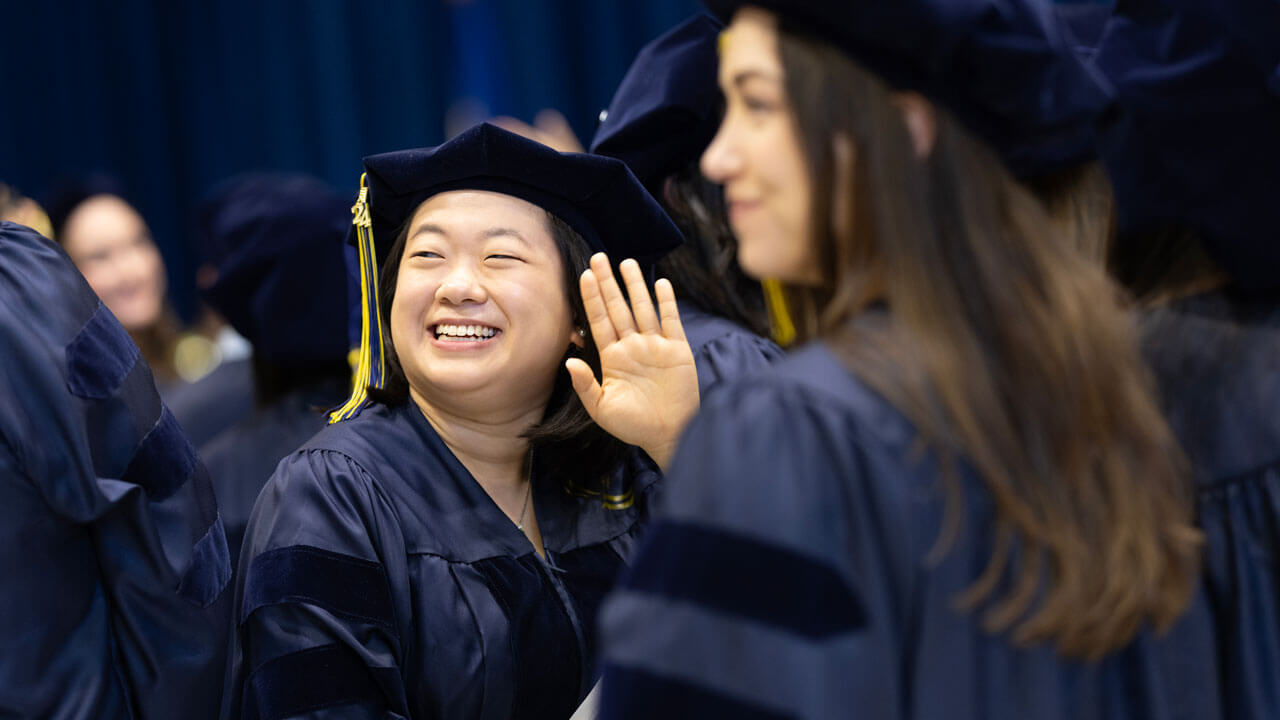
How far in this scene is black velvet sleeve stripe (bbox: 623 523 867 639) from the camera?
3.28ft

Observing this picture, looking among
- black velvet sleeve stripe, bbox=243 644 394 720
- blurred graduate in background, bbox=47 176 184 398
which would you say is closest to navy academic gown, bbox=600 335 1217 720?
black velvet sleeve stripe, bbox=243 644 394 720

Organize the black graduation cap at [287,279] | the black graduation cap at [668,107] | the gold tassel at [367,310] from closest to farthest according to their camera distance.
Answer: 1. the gold tassel at [367,310]
2. the black graduation cap at [668,107]
3. the black graduation cap at [287,279]

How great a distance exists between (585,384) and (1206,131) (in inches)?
37.3

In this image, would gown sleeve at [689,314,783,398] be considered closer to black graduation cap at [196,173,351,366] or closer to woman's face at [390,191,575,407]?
Result: woman's face at [390,191,575,407]

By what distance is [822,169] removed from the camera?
110 cm

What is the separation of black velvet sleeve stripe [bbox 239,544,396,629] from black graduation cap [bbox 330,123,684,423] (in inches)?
13.1

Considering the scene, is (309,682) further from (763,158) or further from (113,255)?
(113,255)

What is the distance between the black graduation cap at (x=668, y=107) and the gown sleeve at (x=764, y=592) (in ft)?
4.47

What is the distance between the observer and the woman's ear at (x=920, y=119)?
1100mm

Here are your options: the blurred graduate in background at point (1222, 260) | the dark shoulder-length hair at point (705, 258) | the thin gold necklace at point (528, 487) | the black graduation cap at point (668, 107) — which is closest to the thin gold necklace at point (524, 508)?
the thin gold necklace at point (528, 487)

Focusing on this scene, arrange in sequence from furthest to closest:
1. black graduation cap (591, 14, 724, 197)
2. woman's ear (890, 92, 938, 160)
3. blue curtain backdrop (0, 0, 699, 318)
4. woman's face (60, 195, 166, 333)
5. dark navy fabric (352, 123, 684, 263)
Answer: blue curtain backdrop (0, 0, 699, 318) < woman's face (60, 195, 166, 333) < black graduation cap (591, 14, 724, 197) < dark navy fabric (352, 123, 684, 263) < woman's ear (890, 92, 938, 160)

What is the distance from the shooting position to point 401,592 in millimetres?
1809

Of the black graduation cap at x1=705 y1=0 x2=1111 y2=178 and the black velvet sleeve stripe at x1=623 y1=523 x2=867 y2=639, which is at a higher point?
the black graduation cap at x1=705 y1=0 x2=1111 y2=178

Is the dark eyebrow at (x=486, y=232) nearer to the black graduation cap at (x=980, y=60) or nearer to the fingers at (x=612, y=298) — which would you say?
the fingers at (x=612, y=298)
